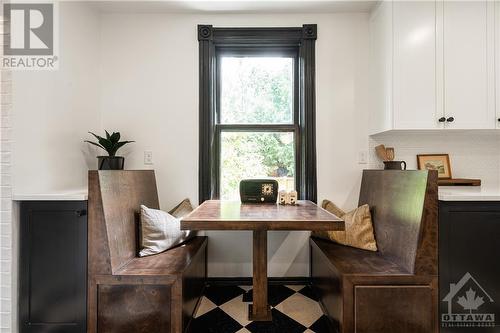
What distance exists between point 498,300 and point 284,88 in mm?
2174

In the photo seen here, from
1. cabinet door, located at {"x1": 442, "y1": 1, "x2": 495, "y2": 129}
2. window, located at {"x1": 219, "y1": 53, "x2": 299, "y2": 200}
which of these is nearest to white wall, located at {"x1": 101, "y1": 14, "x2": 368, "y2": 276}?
window, located at {"x1": 219, "y1": 53, "x2": 299, "y2": 200}

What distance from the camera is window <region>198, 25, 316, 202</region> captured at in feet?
7.95

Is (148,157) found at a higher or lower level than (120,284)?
higher

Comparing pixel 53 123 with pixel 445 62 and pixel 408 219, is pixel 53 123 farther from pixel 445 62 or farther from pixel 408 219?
pixel 445 62

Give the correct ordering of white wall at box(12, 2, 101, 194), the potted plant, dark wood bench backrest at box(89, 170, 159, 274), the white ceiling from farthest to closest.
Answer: the white ceiling, the potted plant, white wall at box(12, 2, 101, 194), dark wood bench backrest at box(89, 170, 159, 274)

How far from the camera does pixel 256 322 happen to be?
181 cm

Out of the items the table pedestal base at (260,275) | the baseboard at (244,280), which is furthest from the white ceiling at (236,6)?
the baseboard at (244,280)

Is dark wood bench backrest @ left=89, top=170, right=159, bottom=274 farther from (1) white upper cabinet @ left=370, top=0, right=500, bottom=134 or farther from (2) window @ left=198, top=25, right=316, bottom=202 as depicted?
(1) white upper cabinet @ left=370, top=0, right=500, bottom=134

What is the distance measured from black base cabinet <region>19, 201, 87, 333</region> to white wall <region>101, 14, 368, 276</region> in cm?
91

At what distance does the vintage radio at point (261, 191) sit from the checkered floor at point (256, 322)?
808mm

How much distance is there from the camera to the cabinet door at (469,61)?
2023 mm

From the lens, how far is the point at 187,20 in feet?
7.98

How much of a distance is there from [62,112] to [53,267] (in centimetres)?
109

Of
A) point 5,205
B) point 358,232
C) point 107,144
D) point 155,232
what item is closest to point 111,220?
point 155,232
